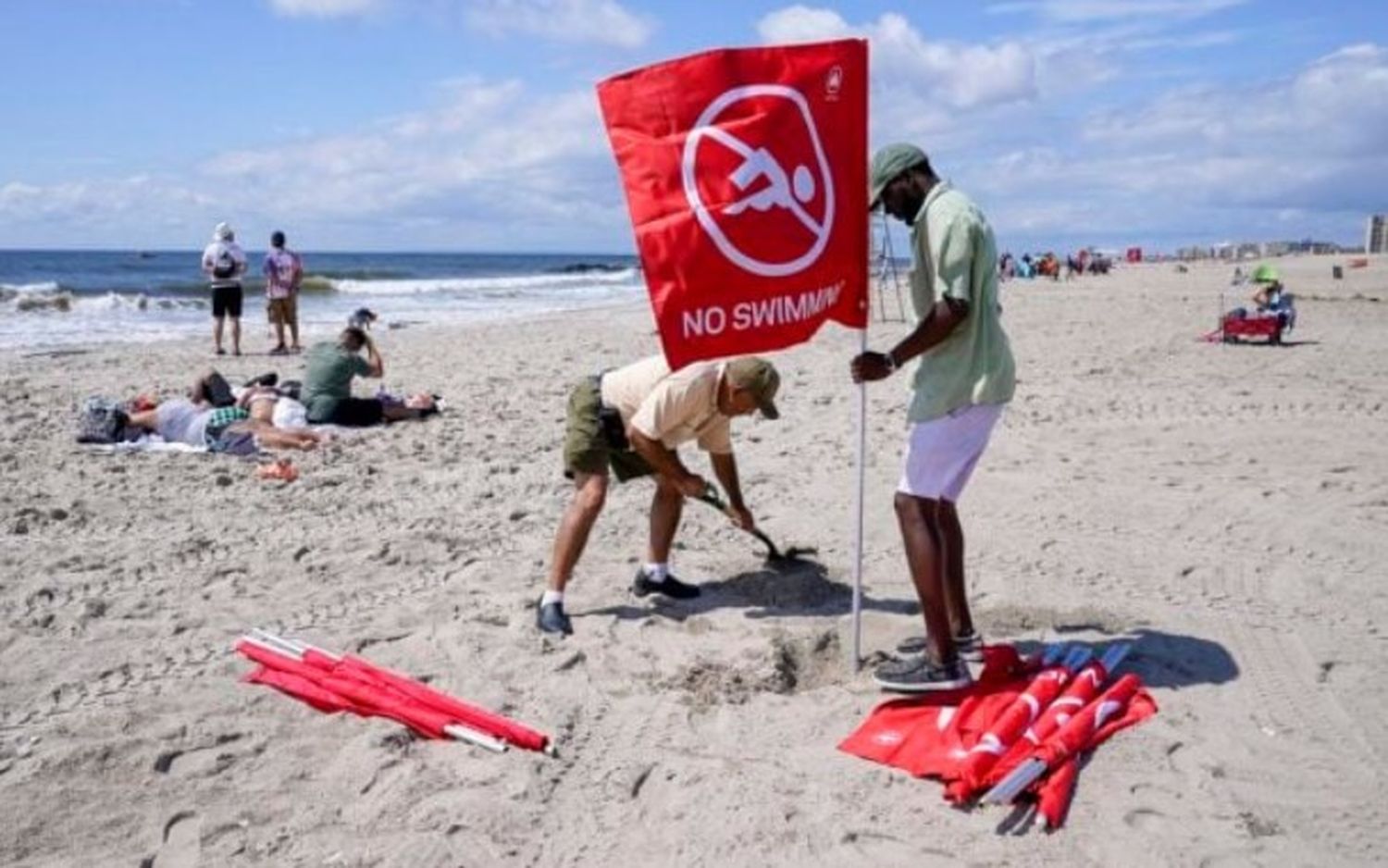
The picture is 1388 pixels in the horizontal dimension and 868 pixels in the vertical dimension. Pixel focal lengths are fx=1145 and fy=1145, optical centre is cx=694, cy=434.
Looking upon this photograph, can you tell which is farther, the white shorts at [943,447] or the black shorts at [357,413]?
the black shorts at [357,413]

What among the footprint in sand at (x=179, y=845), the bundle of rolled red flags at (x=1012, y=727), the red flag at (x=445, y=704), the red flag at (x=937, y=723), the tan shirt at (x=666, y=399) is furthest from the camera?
the tan shirt at (x=666, y=399)

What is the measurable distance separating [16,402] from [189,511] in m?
4.76

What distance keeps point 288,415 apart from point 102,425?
1.30 metres

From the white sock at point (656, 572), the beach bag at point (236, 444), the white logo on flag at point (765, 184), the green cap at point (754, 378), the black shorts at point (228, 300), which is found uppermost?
the white logo on flag at point (765, 184)

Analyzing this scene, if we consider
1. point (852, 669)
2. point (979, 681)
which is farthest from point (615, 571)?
point (979, 681)

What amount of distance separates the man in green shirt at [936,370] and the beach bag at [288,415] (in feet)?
19.7

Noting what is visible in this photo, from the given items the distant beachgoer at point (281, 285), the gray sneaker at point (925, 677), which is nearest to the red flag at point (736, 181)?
the gray sneaker at point (925, 677)

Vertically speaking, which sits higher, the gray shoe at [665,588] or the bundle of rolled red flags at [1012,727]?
the gray shoe at [665,588]

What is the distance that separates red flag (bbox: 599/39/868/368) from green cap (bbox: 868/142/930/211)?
0.10 metres

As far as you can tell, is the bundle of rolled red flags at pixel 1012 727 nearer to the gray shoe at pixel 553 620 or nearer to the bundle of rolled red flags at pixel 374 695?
the bundle of rolled red flags at pixel 374 695

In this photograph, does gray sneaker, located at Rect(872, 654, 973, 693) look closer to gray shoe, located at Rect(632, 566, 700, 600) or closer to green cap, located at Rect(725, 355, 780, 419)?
green cap, located at Rect(725, 355, 780, 419)

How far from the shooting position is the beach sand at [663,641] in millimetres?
3229

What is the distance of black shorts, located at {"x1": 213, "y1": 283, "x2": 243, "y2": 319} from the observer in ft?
47.7

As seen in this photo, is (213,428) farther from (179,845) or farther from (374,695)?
(179,845)
